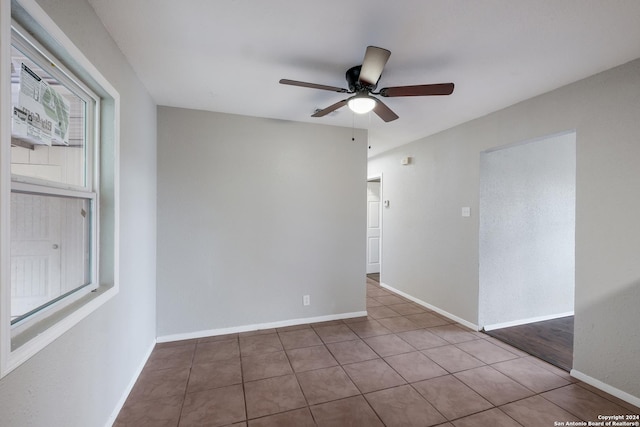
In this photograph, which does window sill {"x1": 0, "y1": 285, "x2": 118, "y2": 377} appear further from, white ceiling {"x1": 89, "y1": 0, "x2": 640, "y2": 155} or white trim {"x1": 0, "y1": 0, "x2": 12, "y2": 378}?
white ceiling {"x1": 89, "y1": 0, "x2": 640, "y2": 155}

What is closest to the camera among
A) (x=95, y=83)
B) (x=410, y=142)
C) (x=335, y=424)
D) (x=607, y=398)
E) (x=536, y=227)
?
(x=95, y=83)

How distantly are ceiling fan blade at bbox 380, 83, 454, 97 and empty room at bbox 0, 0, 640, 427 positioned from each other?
26 mm

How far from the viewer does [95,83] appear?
62.0 inches

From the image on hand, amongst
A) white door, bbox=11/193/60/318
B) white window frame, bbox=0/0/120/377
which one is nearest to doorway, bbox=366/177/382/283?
white window frame, bbox=0/0/120/377

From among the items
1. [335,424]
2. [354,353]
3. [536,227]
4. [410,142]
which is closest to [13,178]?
[335,424]

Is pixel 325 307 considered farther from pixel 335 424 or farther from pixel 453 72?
pixel 453 72

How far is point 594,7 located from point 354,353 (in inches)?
118

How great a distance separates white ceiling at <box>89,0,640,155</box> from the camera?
4.98 feet

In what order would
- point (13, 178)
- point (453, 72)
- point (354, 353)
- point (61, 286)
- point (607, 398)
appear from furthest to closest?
point (354, 353) < point (453, 72) < point (607, 398) < point (61, 286) < point (13, 178)

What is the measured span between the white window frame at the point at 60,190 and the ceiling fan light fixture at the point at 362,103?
159 cm

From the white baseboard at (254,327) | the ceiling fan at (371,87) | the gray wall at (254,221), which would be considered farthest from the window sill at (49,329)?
the ceiling fan at (371,87)

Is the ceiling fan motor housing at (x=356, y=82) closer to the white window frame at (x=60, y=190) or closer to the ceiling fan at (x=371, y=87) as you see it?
the ceiling fan at (x=371, y=87)

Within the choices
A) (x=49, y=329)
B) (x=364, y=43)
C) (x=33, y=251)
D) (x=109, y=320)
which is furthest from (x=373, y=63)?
(x=109, y=320)

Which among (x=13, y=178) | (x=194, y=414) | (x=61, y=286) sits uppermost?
(x=13, y=178)
